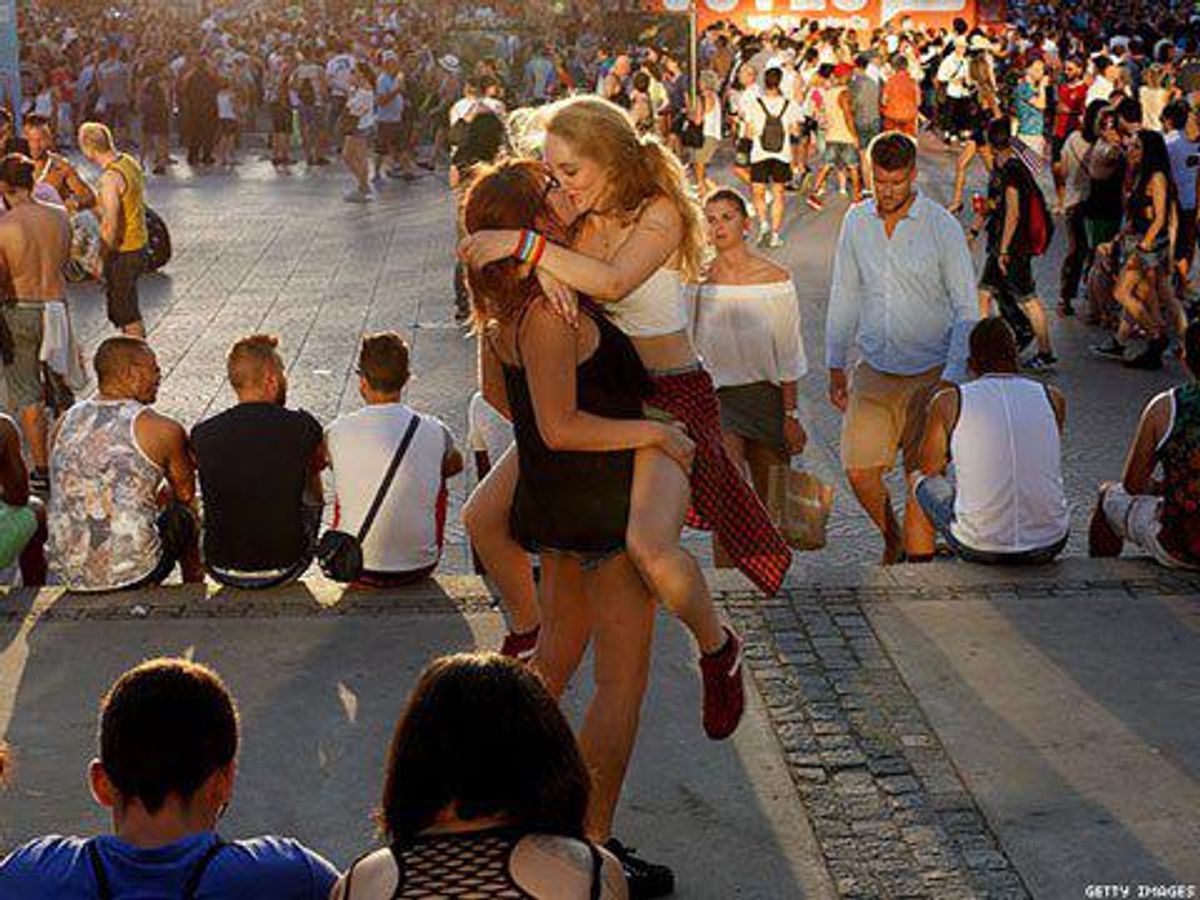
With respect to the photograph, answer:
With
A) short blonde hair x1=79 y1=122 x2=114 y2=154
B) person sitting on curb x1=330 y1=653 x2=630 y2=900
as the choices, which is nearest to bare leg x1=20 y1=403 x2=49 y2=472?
short blonde hair x1=79 y1=122 x2=114 y2=154

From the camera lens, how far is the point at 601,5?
138 ft

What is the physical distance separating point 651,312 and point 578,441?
1083 mm

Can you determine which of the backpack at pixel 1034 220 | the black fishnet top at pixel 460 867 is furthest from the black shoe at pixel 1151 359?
the black fishnet top at pixel 460 867

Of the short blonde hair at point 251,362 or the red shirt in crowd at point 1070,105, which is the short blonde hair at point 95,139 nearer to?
the short blonde hair at point 251,362

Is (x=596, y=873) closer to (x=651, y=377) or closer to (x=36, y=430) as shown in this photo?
(x=651, y=377)

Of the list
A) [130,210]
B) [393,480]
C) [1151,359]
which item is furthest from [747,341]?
[130,210]

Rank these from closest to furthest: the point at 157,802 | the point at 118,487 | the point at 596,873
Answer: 1. the point at 596,873
2. the point at 157,802
3. the point at 118,487

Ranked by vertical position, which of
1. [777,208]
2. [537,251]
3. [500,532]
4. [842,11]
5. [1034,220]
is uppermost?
[537,251]

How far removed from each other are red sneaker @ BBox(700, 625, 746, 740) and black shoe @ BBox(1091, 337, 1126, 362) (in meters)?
8.89

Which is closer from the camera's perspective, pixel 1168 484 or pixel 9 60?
pixel 1168 484

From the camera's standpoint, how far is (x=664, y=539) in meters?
4.84

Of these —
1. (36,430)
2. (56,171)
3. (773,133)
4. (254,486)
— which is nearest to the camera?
(254,486)

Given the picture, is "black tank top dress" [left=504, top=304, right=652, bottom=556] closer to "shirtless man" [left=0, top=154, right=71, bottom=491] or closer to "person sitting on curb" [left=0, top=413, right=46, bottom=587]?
"person sitting on curb" [left=0, top=413, right=46, bottom=587]

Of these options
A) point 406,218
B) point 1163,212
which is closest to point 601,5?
point 406,218
